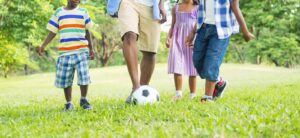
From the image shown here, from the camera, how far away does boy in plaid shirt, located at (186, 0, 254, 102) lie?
5910 millimetres

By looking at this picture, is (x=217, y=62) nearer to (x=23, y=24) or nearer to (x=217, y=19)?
(x=217, y=19)

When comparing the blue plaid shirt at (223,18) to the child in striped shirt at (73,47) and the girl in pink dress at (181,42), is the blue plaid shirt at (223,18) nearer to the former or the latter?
the girl in pink dress at (181,42)

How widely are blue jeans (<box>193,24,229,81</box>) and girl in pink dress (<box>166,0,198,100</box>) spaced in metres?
0.95

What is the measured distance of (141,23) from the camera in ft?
20.1

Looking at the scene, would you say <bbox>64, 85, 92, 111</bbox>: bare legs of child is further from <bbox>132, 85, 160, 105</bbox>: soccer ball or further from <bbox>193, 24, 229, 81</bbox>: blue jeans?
<bbox>193, 24, 229, 81</bbox>: blue jeans

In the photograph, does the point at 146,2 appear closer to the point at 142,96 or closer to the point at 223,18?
the point at 223,18

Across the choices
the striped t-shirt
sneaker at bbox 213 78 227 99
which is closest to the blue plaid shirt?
sneaker at bbox 213 78 227 99

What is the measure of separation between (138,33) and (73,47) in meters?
0.84

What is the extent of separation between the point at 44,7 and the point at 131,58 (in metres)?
13.5

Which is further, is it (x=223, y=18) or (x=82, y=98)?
(x=223, y=18)

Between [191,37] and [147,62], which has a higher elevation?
[191,37]

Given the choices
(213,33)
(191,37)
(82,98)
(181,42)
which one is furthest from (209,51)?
(82,98)

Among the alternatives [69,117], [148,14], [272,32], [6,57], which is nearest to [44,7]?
[6,57]

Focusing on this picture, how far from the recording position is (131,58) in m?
5.83
